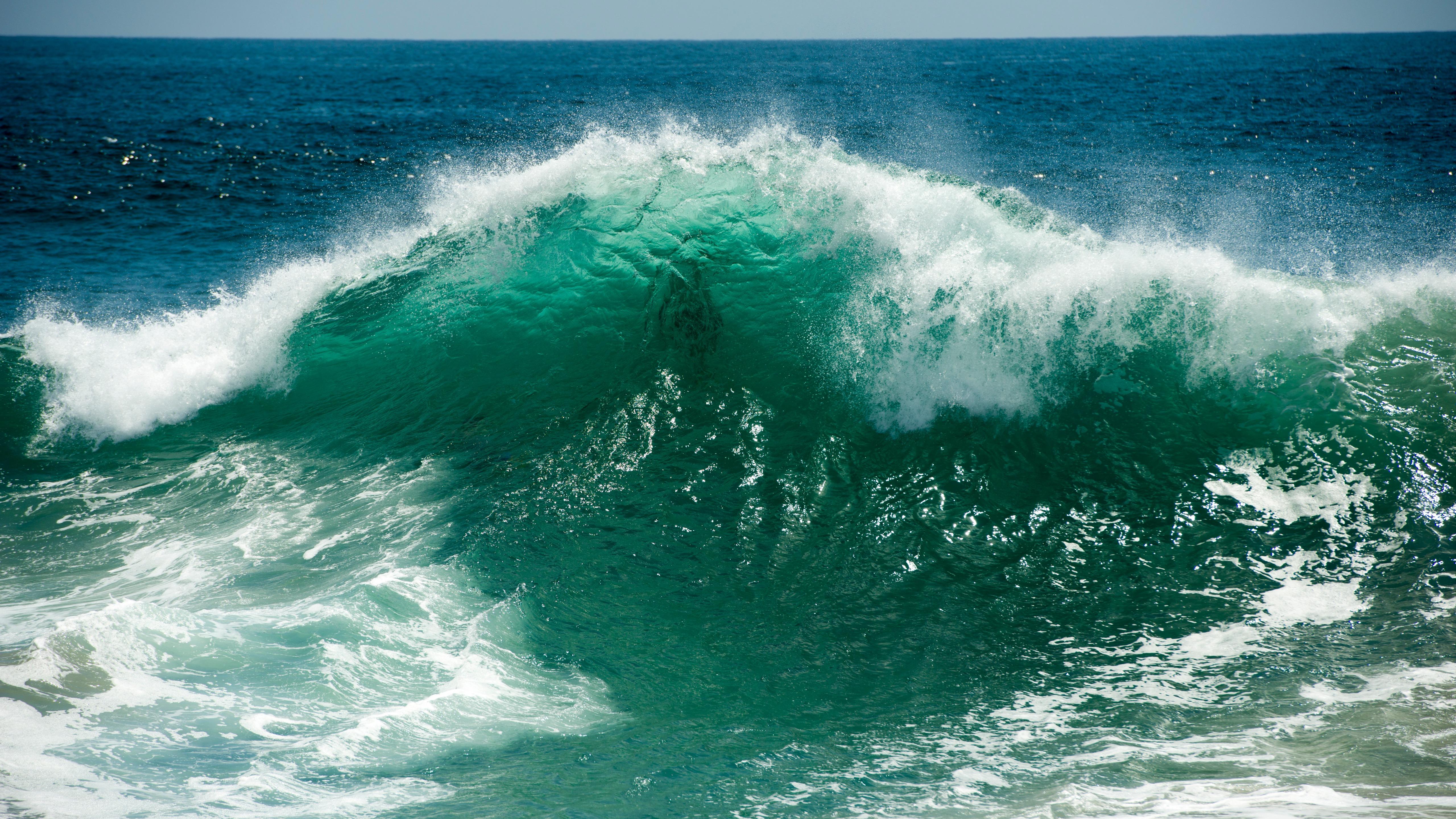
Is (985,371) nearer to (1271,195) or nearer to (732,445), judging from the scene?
(732,445)

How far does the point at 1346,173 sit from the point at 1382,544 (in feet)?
64.5

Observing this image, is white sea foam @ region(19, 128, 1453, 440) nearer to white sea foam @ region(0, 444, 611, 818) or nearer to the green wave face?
the green wave face

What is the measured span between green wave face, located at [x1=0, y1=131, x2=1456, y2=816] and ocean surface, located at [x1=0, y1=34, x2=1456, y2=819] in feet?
0.09

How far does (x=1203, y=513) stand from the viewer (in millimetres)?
5281

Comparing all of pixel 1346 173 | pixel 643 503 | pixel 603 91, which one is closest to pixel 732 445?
pixel 643 503

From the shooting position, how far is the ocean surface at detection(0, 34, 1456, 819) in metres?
3.59

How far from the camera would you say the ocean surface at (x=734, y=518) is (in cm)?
359

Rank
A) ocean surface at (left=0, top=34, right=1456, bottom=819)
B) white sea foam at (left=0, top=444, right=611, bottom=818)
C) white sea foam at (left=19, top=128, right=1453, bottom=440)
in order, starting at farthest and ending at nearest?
1. white sea foam at (left=19, top=128, right=1453, bottom=440)
2. ocean surface at (left=0, top=34, right=1456, bottom=819)
3. white sea foam at (left=0, top=444, right=611, bottom=818)

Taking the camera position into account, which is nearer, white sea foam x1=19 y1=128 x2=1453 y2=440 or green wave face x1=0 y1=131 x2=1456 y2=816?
green wave face x1=0 y1=131 x2=1456 y2=816

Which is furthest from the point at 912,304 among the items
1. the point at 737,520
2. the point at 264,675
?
the point at 264,675

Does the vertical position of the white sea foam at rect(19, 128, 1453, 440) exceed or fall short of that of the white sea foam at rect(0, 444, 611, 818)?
it exceeds it

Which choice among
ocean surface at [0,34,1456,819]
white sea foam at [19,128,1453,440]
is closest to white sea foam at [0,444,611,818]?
ocean surface at [0,34,1456,819]

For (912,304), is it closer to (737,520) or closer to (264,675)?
(737,520)

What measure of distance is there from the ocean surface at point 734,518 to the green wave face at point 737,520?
3 centimetres
